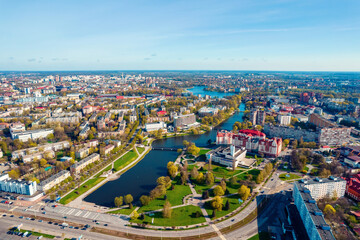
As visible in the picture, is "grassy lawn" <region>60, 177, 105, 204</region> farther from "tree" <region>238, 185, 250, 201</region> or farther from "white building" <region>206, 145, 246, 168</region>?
"tree" <region>238, 185, 250, 201</region>

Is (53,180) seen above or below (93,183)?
above

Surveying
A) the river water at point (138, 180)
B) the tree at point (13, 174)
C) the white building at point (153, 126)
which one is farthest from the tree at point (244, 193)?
the white building at point (153, 126)

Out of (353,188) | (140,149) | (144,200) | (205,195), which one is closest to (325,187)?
(353,188)

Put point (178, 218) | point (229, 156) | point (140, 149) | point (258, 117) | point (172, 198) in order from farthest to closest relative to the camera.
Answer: point (258, 117), point (140, 149), point (229, 156), point (172, 198), point (178, 218)

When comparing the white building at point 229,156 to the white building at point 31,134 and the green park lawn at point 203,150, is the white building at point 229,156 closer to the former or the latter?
the green park lawn at point 203,150

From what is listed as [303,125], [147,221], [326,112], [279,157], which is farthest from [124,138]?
[326,112]

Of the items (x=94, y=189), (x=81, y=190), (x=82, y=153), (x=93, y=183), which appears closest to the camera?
(x=81, y=190)

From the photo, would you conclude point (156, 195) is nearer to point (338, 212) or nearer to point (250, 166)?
point (250, 166)

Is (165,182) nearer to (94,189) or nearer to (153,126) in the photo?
(94,189)
